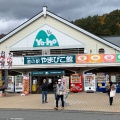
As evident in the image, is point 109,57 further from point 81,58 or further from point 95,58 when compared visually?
point 81,58

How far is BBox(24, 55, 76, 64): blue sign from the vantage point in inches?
1232

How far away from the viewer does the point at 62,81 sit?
1898 cm

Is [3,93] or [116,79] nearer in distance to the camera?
[3,93]

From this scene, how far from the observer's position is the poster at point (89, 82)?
3070 cm

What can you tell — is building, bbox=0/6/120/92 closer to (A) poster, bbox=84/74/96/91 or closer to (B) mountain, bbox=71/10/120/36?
(A) poster, bbox=84/74/96/91

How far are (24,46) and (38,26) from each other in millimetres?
2951

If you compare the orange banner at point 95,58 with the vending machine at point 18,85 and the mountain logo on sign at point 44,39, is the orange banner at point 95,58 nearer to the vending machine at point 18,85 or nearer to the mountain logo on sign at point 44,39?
the mountain logo on sign at point 44,39

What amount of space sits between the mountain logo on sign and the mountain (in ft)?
120

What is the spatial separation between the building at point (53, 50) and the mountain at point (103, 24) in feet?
119

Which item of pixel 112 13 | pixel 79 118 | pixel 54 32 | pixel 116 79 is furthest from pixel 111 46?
pixel 112 13

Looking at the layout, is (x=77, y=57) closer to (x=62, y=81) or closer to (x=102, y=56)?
(x=102, y=56)

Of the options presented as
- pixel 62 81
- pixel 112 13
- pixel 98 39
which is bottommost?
pixel 62 81

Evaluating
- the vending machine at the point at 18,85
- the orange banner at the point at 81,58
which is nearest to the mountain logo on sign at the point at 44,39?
the orange banner at the point at 81,58

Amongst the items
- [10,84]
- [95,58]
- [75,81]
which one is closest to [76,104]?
[75,81]
